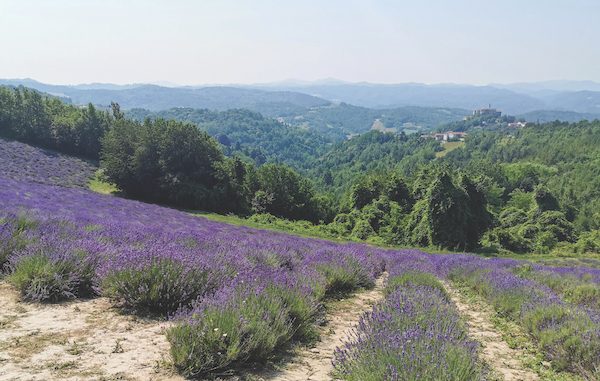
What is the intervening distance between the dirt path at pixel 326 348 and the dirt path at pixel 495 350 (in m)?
1.92

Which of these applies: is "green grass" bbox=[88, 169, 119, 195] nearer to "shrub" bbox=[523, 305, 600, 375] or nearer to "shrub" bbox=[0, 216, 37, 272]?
"shrub" bbox=[0, 216, 37, 272]

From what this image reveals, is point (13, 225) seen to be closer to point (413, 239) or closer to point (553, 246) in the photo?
point (413, 239)

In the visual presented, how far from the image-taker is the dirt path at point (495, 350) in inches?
210

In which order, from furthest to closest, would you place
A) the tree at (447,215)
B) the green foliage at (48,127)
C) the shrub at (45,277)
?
the green foliage at (48,127)
the tree at (447,215)
the shrub at (45,277)

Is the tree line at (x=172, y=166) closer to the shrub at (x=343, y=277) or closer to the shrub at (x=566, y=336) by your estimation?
the shrub at (x=343, y=277)

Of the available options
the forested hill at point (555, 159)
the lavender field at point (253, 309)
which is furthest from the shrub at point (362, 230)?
the forested hill at point (555, 159)

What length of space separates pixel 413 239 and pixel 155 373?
37.1m

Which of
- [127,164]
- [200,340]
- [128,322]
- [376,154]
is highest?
[200,340]

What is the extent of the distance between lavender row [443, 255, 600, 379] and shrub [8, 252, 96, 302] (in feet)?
21.2

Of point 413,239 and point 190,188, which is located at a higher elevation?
point 190,188

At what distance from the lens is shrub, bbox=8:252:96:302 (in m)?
5.52

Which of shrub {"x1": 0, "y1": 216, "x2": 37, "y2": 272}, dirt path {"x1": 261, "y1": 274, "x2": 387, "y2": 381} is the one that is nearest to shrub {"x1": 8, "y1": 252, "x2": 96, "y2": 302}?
shrub {"x1": 0, "y1": 216, "x2": 37, "y2": 272}

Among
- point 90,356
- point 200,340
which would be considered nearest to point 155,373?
point 200,340

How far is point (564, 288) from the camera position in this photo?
37.7ft
